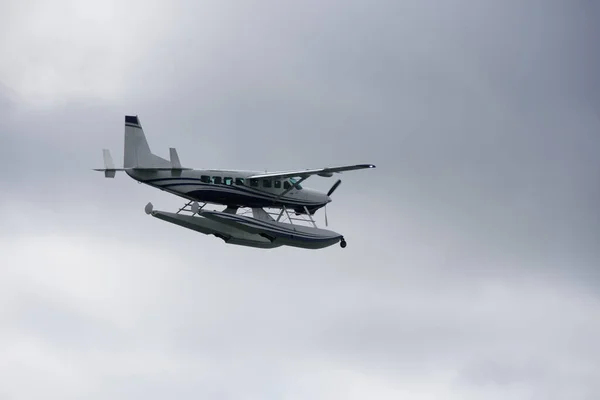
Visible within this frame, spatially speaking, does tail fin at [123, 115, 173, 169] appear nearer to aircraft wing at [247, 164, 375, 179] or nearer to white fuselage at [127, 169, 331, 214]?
white fuselage at [127, 169, 331, 214]

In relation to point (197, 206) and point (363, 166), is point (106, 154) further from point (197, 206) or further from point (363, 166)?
point (363, 166)

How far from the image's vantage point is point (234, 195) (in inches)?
3807

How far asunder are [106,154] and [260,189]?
9.58 metres

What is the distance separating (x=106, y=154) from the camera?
94.4 m

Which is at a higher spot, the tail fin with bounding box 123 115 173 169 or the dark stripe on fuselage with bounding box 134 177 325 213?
the tail fin with bounding box 123 115 173 169

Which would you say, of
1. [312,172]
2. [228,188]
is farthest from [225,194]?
[312,172]

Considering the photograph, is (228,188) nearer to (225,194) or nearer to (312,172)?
(225,194)

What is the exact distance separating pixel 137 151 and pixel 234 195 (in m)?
6.36

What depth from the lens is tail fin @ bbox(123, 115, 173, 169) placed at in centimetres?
9462

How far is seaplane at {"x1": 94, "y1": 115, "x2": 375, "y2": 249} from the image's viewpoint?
311ft

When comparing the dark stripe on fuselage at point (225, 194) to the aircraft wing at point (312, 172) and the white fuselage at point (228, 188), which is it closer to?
the white fuselage at point (228, 188)

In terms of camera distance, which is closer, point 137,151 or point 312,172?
point 137,151

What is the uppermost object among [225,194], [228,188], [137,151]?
[137,151]

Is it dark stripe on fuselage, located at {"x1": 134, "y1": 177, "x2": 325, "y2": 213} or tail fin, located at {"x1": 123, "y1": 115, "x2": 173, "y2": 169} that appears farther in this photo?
dark stripe on fuselage, located at {"x1": 134, "y1": 177, "x2": 325, "y2": 213}
